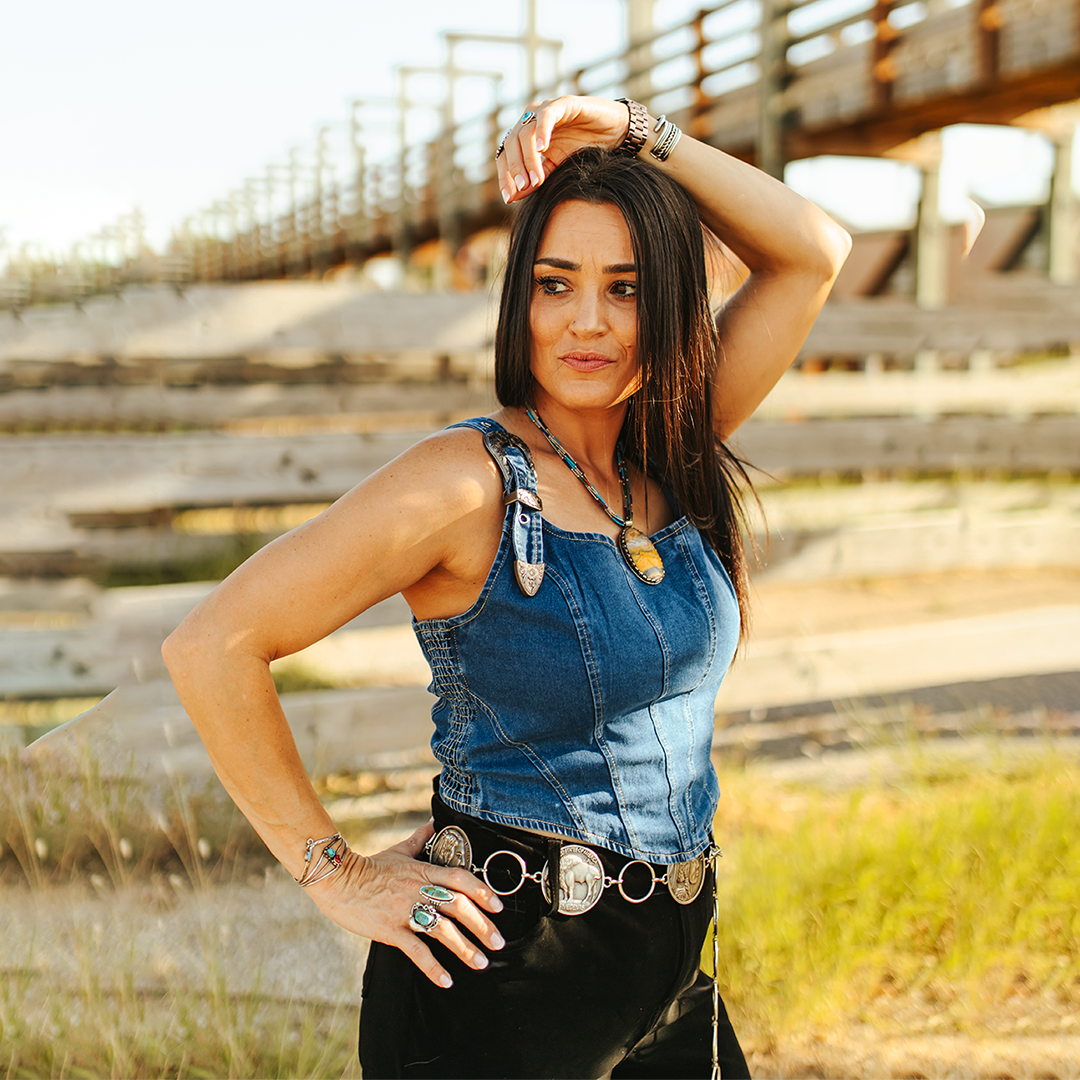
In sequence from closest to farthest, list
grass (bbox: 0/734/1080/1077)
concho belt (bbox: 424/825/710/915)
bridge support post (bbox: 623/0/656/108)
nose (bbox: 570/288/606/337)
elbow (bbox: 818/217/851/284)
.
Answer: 1. concho belt (bbox: 424/825/710/915)
2. nose (bbox: 570/288/606/337)
3. elbow (bbox: 818/217/851/284)
4. grass (bbox: 0/734/1080/1077)
5. bridge support post (bbox: 623/0/656/108)

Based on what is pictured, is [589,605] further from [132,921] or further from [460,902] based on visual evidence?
[132,921]

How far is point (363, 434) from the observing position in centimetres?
445

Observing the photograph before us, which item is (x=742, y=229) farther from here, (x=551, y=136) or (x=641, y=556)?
(x=641, y=556)

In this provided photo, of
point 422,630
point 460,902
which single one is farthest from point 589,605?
point 460,902

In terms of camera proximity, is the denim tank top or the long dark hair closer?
the denim tank top

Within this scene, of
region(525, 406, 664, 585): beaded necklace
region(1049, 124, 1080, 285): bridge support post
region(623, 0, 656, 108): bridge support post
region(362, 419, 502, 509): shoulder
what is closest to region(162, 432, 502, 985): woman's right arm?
region(362, 419, 502, 509): shoulder

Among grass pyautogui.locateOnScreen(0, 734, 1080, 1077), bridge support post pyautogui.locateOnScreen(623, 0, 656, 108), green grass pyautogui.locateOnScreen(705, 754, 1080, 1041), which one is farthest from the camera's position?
bridge support post pyautogui.locateOnScreen(623, 0, 656, 108)

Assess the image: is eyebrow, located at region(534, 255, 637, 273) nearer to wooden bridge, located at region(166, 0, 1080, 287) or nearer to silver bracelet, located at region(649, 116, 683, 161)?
silver bracelet, located at region(649, 116, 683, 161)

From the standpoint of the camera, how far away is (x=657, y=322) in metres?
1.68

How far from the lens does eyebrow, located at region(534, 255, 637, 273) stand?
65.3 inches

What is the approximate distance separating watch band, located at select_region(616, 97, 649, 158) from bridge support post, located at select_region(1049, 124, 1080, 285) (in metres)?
7.99

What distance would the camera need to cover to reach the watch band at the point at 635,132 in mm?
1730

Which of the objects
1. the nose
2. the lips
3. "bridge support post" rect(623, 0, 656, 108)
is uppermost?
"bridge support post" rect(623, 0, 656, 108)

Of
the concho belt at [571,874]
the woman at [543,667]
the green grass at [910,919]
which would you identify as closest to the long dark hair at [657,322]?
the woman at [543,667]
